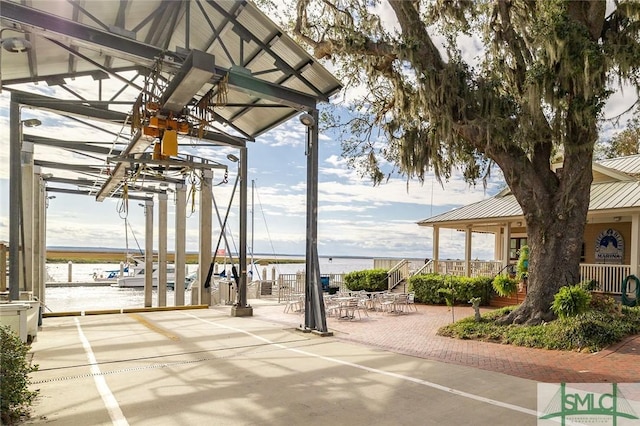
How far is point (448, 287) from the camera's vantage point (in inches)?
598

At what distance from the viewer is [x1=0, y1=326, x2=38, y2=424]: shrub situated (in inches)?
151

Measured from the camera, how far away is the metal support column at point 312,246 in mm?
8914

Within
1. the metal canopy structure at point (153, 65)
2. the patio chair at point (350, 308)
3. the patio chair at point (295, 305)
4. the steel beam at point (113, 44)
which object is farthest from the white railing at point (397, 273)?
the steel beam at point (113, 44)

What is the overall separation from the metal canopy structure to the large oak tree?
2.24 metres

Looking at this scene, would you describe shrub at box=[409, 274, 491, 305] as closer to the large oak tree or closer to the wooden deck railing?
the wooden deck railing

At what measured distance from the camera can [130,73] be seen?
10039 mm

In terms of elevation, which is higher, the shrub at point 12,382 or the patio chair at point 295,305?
the shrub at point 12,382

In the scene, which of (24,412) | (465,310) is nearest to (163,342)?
(24,412)

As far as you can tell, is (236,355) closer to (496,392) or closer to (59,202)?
(496,392)

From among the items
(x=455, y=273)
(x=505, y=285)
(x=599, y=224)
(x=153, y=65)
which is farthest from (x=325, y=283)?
(x=153, y=65)

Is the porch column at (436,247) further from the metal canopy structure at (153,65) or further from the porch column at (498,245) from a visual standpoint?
the metal canopy structure at (153,65)

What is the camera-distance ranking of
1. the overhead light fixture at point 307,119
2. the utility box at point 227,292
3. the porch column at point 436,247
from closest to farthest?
the overhead light fixture at point 307,119, the utility box at point 227,292, the porch column at point 436,247

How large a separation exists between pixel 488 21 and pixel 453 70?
2805mm

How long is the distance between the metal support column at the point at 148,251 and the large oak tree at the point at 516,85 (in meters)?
12.6
